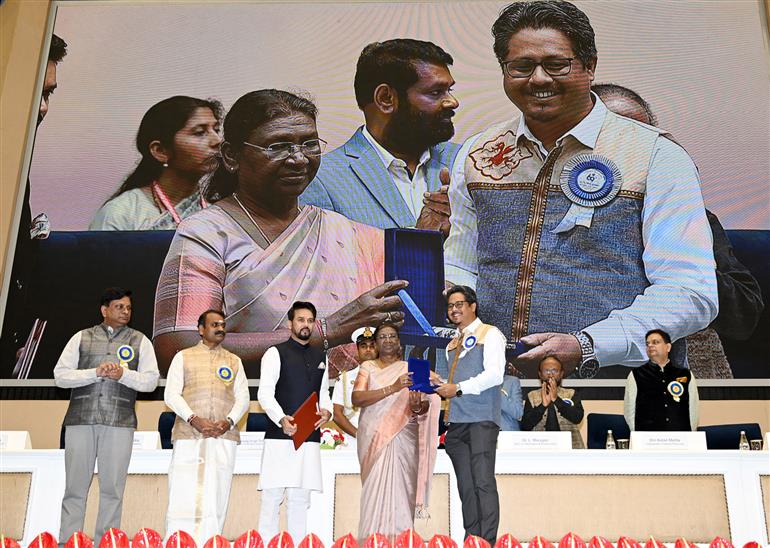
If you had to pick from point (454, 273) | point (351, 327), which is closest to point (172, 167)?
point (351, 327)

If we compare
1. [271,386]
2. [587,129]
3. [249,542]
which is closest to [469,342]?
[271,386]

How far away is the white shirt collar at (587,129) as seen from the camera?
6.73m

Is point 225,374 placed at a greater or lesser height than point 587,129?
lesser

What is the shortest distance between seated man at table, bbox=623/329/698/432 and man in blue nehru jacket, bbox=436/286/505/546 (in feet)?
3.67

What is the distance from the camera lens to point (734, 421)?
6.18 metres

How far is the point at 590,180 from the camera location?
6602 millimetres

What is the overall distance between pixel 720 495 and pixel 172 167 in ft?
15.7

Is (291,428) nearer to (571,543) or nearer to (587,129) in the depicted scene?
(571,543)

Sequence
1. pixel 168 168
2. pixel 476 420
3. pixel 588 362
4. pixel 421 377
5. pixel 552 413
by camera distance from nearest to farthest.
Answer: pixel 421 377 < pixel 476 420 < pixel 552 413 < pixel 588 362 < pixel 168 168

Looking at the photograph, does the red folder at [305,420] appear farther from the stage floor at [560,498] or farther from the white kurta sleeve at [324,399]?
the stage floor at [560,498]

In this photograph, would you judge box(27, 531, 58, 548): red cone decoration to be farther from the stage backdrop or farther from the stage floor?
the stage backdrop

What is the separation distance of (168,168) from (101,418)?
3066 mm

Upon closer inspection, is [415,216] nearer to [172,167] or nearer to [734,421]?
[172,167]

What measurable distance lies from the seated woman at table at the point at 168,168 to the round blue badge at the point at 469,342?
10.6 feet
